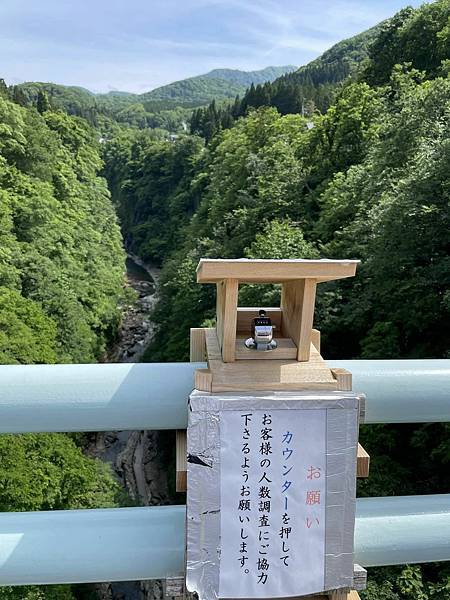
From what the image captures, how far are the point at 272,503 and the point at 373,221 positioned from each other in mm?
11015

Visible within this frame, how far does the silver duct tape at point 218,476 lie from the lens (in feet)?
3.79

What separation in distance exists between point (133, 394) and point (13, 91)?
3512 cm

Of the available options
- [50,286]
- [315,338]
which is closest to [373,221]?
[50,286]

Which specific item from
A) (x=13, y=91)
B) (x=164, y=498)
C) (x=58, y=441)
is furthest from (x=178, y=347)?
(x=13, y=91)

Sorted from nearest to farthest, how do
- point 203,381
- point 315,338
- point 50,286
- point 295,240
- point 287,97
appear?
point 203,381
point 315,338
point 295,240
point 50,286
point 287,97

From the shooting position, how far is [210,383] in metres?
1.16

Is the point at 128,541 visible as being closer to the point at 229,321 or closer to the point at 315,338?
the point at 229,321

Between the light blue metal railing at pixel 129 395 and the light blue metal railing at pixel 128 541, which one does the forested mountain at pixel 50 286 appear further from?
the light blue metal railing at pixel 129 395

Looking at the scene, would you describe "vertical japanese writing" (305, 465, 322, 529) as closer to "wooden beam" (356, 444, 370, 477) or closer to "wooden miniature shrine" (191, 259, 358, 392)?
"wooden beam" (356, 444, 370, 477)

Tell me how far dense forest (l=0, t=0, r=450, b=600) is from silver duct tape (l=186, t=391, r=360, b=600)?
24.2 ft

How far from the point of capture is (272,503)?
124cm

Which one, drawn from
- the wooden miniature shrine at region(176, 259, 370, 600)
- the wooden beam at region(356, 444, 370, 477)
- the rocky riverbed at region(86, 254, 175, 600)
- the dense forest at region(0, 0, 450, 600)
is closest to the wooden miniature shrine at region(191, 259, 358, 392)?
the wooden miniature shrine at region(176, 259, 370, 600)

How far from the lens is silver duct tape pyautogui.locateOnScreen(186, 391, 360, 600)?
115cm

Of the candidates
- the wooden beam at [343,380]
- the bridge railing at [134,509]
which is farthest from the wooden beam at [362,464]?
the wooden beam at [343,380]
